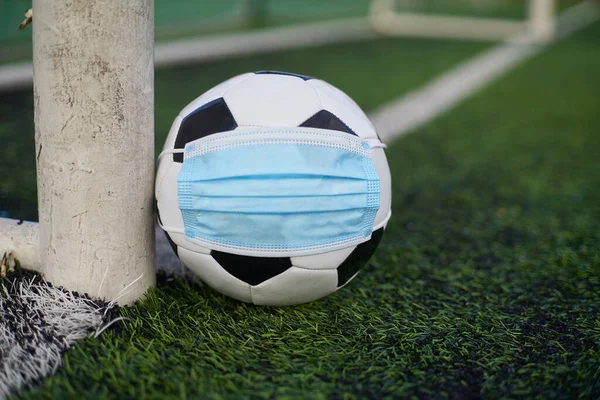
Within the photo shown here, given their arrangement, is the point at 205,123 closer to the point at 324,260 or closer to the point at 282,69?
the point at 324,260

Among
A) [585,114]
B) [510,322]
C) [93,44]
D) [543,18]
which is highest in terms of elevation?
[543,18]

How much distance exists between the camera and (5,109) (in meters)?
5.47

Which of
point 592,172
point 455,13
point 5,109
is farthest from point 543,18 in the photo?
point 5,109

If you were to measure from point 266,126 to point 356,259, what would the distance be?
60 centimetres

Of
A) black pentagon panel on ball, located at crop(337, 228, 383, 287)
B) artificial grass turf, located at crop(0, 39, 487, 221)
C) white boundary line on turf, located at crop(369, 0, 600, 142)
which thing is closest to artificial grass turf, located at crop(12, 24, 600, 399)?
black pentagon panel on ball, located at crop(337, 228, 383, 287)

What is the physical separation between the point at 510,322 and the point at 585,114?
479 cm

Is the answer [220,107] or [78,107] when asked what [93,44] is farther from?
[220,107]

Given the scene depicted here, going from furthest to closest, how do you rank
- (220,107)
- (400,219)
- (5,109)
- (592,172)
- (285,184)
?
(5,109) < (592,172) < (400,219) < (220,107) < (285,184)

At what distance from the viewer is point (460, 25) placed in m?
14.8

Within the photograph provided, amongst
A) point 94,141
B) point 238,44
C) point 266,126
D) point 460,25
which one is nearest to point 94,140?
point 94,141

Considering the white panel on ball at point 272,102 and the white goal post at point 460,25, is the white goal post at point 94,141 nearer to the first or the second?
the white panel on ball at point 272,102

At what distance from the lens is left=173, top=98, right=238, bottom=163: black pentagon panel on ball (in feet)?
7.16

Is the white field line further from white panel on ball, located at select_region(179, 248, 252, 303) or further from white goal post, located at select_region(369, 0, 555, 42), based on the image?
white panel on ball, located at select_region(179, 248, 252, 303)

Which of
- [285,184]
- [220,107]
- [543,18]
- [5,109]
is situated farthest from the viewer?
[543,18]
